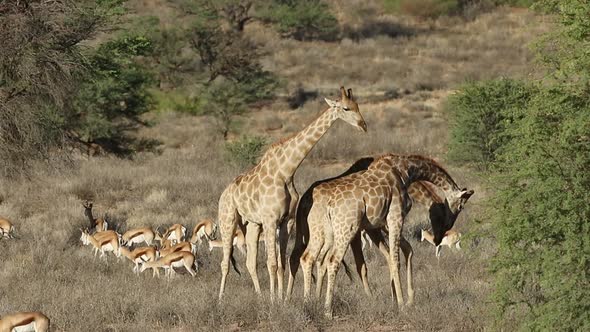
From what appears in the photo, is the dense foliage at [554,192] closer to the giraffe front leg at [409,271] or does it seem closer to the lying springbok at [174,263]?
the giraffe front leg at [409,271]

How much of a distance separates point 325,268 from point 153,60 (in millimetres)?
29575

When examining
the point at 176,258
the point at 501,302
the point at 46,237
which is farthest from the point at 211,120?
the point at 501,302

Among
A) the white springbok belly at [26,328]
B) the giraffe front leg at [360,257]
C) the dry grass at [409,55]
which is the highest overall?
the white springbok belly at [26,328]

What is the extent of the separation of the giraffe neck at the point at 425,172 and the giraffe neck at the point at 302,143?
113 centimetres

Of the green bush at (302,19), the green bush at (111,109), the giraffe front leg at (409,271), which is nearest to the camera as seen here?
the giraffe front leg at (409,271)

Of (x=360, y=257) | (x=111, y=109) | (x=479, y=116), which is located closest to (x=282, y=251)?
(x=360, y=257)

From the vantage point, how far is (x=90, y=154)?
25.8 meters

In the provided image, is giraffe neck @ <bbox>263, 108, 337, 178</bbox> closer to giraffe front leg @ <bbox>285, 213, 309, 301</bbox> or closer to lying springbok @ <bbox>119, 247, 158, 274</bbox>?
giraffe front leg @ <bbox>285, 213, 309, 301</bbox>

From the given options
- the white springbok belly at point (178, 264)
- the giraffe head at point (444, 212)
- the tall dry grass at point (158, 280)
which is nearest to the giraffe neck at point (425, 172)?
the giraffe head at point (444, 212)

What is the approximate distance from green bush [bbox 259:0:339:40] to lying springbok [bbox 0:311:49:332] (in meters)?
44.0

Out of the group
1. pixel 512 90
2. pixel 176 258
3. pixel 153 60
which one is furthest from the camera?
pixel 153 60

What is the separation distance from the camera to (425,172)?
1213 centimetres

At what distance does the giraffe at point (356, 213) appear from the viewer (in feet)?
35.6

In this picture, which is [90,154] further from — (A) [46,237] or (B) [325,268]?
(B) [325,268]
